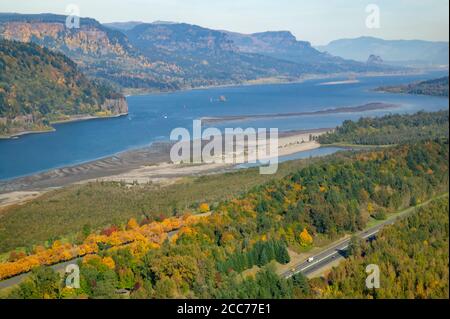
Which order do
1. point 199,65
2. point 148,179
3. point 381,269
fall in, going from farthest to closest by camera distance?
point 199,65 < point 148,179 < point 381,269

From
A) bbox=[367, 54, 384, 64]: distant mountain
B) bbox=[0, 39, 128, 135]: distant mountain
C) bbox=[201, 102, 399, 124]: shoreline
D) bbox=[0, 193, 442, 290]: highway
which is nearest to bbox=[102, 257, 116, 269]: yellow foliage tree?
bbox=[0, 193, 442, 290]: highway

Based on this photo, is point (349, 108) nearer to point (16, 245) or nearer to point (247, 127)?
point (247, 127)

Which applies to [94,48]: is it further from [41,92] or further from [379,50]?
[379,50]

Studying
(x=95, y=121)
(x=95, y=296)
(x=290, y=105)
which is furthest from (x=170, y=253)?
(x=290, y=105)

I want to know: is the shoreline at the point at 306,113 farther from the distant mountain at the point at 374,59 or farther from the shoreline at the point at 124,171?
the distant mountain at the point at 374,59

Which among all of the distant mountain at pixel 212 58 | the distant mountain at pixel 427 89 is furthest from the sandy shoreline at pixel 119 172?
the distant mountain at pixel 212 58

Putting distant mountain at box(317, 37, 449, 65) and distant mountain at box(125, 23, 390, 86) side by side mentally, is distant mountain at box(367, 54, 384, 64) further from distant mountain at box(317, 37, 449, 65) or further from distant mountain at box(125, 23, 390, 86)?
distant mountain at box(125, 23, 390, 86)
